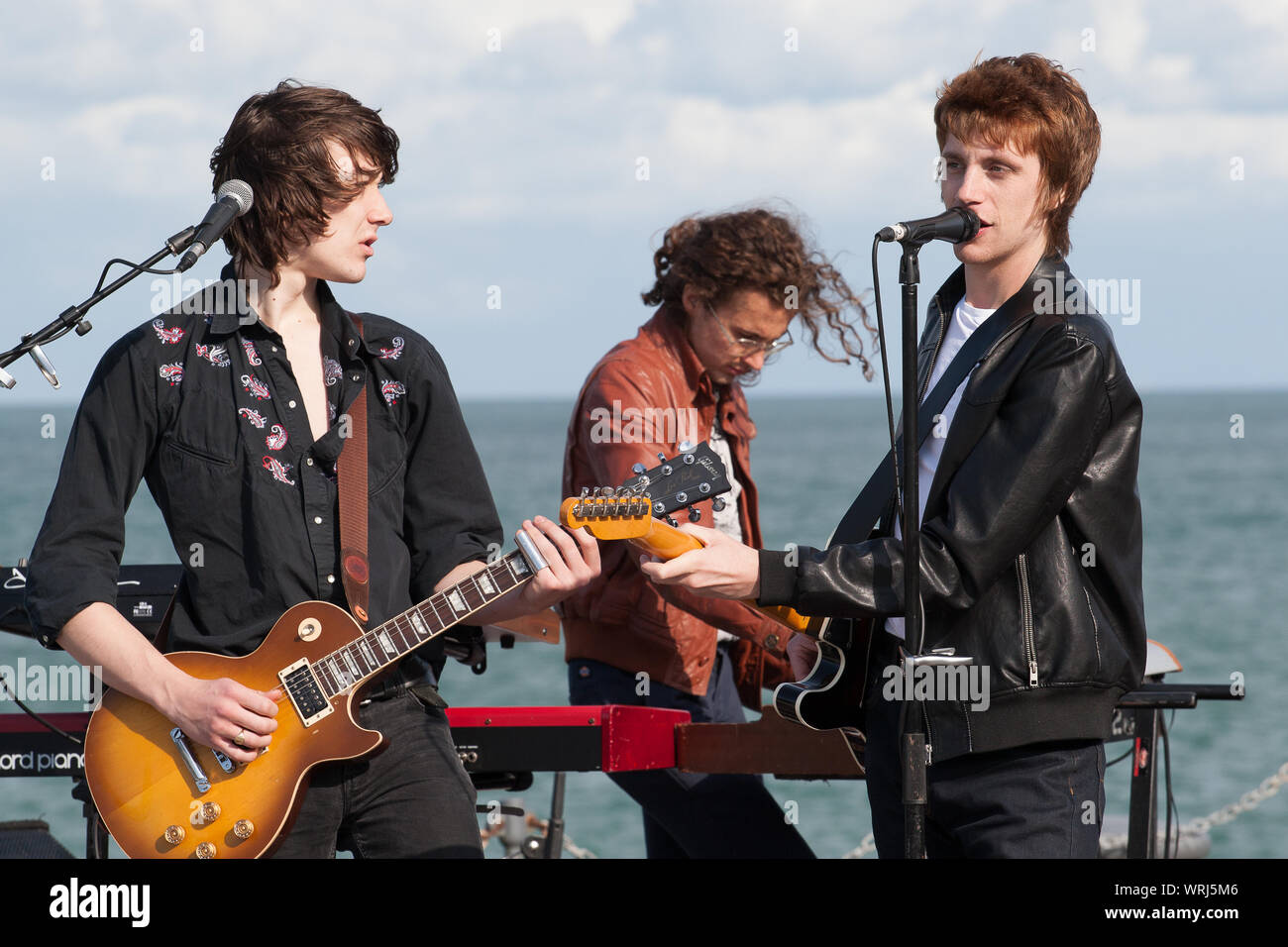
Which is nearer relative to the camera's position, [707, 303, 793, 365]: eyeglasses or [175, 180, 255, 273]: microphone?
[175, 180, 255, 273]: microphone

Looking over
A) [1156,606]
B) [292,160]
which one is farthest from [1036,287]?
[1156,606]

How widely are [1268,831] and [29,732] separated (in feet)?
50.9

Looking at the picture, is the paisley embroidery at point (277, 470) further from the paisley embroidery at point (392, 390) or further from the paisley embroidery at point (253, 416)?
the paisley embroidery at point (392, 390)

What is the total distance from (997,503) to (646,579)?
5.33ft

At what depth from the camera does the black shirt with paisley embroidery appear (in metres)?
3.14

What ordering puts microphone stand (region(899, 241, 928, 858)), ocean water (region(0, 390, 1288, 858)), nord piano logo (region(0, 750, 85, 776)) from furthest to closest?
ocean water (region(0, 390, 1288, 858)), nord piano logo (region(0, 750, 85, 776)), microphone stand (region(899, 241, 928, 858))

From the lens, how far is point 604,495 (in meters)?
3.22

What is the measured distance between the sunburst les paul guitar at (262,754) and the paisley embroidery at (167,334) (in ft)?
2.06

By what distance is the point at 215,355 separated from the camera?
10.7ft

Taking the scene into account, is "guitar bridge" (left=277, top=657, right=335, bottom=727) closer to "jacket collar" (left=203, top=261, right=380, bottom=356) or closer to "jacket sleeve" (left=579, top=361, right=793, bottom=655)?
"jacket collar" (left=203, top=261, right=380, bottom=356)

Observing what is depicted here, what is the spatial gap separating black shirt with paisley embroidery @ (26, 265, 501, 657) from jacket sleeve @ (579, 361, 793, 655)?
0.91 meters

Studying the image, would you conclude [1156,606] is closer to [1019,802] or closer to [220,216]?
[1019,802]

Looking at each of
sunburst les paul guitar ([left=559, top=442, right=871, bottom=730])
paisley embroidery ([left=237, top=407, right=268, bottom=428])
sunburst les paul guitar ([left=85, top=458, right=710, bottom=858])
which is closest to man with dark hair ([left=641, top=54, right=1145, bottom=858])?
sunburst les paul guitar ([left=559, top=442, right=871, bottom=730])
